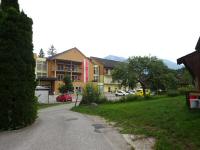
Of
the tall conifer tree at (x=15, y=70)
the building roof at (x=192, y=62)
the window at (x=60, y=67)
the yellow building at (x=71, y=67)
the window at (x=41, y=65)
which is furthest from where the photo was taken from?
the window at (x=60, y=67)

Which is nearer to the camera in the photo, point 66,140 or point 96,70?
point 66,140

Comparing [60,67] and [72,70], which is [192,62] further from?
[72,70]

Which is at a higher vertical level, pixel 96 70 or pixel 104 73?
pixel 96 70

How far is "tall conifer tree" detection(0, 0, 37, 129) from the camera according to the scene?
15.3m

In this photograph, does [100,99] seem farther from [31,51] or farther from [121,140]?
[121,140]

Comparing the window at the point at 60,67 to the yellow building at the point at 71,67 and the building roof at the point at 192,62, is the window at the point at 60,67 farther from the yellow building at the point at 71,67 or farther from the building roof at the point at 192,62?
the building roof at the point at 192,62

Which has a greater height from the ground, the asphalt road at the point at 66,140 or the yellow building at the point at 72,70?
the yellow building at the point at 72,70

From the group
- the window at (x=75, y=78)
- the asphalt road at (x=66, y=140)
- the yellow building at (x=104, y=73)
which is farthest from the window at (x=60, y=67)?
the asphalt road at (x=66, y=140)

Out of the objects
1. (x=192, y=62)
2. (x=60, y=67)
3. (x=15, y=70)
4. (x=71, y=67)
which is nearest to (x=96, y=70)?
(x=71, y=67)

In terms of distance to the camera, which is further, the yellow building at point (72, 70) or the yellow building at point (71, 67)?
the yellow building at point (71, 67)

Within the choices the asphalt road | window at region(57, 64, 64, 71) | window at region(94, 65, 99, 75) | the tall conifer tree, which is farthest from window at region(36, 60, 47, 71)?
the asphalt road

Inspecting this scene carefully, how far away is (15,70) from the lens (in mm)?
15703

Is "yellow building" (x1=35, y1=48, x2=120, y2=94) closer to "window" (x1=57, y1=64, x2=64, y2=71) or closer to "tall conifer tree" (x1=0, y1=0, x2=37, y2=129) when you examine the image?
"window" (x1=57, y1=64, x2=64, y2=71)

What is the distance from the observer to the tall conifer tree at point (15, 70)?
1528 cm
